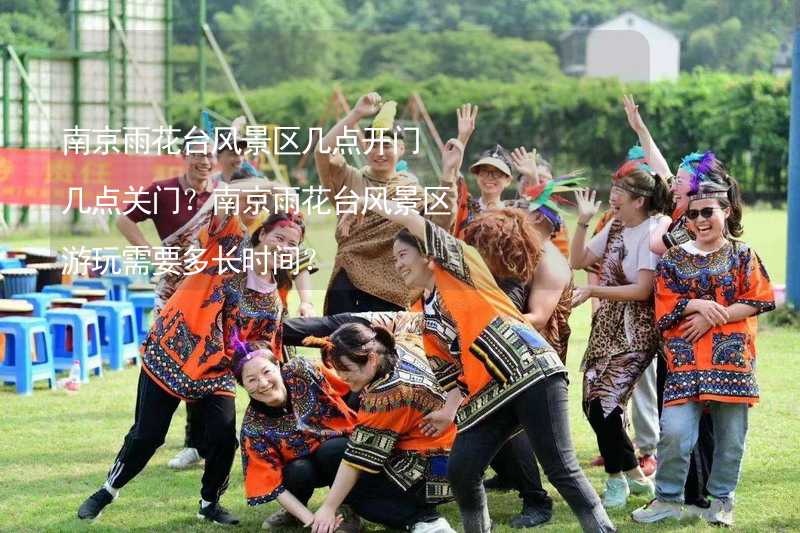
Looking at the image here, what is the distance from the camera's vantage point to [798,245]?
1041cm

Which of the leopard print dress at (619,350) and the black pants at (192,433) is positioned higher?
the leopard print dress at (619,350)

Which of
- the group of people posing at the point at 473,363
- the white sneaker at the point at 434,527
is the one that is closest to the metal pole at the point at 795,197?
the group of people posing at the point at 473,363

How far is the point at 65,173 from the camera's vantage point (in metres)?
17.3

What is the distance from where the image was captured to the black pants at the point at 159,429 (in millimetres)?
4844

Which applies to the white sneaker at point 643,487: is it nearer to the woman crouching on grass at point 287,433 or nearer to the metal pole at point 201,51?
the woman crouching on grass at point 287,433

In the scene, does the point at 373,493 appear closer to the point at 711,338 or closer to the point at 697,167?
the point at 711,338

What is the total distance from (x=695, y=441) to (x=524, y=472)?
71 cm

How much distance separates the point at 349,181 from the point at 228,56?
2540 centimetres

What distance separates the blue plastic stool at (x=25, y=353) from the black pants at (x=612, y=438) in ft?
14.0

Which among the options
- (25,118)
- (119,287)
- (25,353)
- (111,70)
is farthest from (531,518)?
(111,70)

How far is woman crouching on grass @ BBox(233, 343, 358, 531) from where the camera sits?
471 centimetres

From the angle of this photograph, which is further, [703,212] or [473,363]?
[703,212]

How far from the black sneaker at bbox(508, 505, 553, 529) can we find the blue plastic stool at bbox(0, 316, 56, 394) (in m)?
4.17

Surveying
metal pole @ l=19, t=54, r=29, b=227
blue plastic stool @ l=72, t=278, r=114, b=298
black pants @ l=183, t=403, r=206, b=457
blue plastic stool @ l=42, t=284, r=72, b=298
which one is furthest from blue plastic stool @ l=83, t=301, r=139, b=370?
metal pole @ l=19, t=54, r=29, b=227
